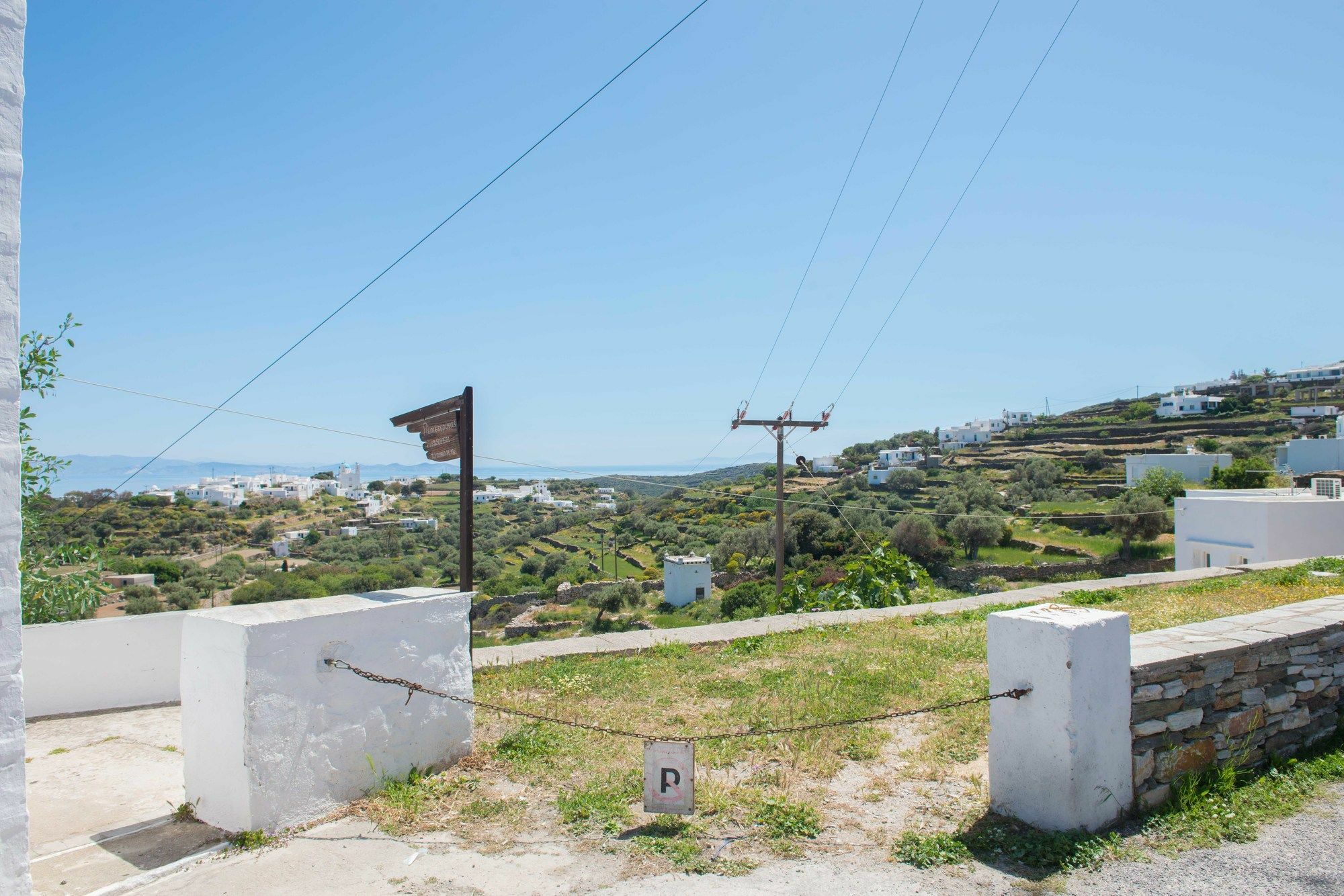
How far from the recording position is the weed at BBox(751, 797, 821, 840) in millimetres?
3527

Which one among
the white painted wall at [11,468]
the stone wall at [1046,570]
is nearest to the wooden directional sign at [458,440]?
the white painted wall at [11,468]

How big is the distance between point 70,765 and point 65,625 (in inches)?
61.5

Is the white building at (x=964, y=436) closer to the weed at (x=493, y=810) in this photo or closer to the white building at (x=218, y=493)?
the white building at (x=218, y=493)

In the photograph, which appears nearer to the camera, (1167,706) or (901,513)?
(1167,706)

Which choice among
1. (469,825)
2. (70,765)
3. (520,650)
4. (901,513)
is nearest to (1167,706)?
(469,825)

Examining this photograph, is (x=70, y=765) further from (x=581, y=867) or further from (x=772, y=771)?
(x=772, y=771)

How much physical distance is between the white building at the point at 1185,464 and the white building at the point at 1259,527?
2262 centimetres

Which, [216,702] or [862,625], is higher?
[216,702]

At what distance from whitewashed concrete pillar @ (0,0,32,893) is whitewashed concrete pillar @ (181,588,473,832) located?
101 centimetres

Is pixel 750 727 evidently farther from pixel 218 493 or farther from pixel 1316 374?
pixel 1316 374

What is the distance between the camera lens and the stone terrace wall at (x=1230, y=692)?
3.68 m

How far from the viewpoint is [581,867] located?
3.23 metres

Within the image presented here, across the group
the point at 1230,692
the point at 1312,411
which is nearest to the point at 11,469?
the point at 1230,692

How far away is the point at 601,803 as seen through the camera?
3.85 meters
